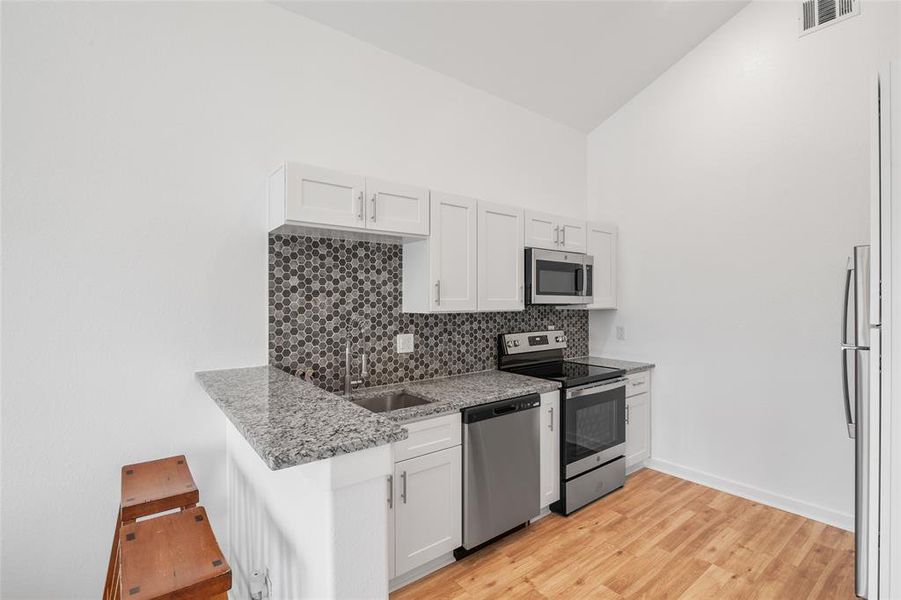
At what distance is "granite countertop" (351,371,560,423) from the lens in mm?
2188

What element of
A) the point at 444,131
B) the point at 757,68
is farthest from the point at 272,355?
the point at 757,68

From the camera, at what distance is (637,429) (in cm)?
351

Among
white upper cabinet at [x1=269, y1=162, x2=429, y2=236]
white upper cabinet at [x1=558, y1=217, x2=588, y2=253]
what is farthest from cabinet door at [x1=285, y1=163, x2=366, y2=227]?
white upper cabinet at [x1=558, y1=217, x2=588, y2=253]

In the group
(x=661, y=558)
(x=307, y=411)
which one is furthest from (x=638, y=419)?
(x=307, y=411)

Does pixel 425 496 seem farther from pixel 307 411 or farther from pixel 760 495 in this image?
pixel 760 495

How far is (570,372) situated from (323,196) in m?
2.13

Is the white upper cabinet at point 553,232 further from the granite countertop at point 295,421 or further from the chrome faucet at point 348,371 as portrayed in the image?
the granite countertop at point 295,421

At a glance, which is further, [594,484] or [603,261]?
[603,261]

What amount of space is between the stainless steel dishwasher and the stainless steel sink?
36 centimetres

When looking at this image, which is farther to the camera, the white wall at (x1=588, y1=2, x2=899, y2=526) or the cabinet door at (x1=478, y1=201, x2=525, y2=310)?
the cabinet door at (x1=478, y1=201, x2=525, y2=310)

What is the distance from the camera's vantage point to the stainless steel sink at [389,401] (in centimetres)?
246

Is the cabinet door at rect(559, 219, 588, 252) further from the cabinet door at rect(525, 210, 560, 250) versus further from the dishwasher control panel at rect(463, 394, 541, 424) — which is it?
the dishwasher control panel at rect(463, 394, 541, 424)

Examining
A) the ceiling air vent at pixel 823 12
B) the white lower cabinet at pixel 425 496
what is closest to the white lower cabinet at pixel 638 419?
the white lower cabinet at pixel 425 496

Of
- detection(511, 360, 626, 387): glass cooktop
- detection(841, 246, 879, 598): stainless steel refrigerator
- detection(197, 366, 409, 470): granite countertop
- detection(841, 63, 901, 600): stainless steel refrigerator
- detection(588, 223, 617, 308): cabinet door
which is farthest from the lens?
detection(588, 223, 617, 308): cabinet door
